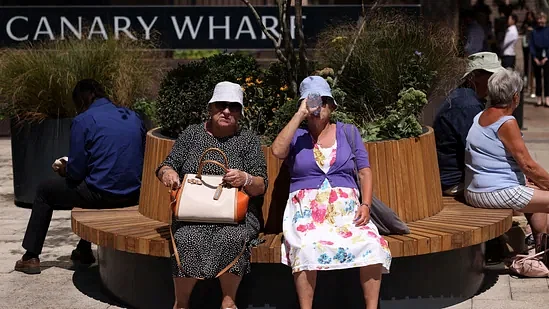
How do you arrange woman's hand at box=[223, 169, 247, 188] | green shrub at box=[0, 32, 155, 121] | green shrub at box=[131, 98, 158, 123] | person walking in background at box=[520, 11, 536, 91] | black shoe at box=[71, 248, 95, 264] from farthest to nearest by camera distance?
person walking in background at box=[520, 11, 536, 91]
green shrub at box=[131, 98, 158, 123]
green shrub at box=[0, 32, 155, 121]
black shoe at box=[71, 248, 95, 264]
woman's hand at box=[223, 169, 247, 188]

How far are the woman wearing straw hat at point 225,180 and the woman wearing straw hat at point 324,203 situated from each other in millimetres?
186

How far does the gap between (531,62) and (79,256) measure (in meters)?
11.4

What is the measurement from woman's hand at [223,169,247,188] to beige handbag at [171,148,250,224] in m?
0.03

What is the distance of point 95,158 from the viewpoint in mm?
6773

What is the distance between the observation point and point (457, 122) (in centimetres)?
701

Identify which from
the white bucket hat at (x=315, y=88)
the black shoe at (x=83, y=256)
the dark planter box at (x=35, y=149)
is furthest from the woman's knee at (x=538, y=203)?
the dark planter box at (x=35, y=149)

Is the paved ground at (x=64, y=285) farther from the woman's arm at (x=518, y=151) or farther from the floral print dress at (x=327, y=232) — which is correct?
the floral print dress at (x=327, y=232)

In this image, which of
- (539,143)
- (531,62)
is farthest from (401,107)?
(531,62)

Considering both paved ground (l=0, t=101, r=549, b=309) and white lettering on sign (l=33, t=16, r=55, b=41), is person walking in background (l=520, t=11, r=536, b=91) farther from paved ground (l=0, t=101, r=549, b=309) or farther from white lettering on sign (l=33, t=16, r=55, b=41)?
paved ground (l=0, t=101, r=549, b=309)

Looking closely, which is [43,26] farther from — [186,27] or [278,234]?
[278,234]

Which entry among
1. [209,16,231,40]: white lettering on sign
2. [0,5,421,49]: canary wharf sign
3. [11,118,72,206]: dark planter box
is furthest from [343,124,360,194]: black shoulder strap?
[209,16,231,40]: white lettering on sign

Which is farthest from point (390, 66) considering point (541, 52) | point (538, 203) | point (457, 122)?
point (541, 52)

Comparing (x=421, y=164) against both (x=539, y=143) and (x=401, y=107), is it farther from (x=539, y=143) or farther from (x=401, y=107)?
(x=539, y=143)

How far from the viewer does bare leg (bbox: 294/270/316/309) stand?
18.1ft
